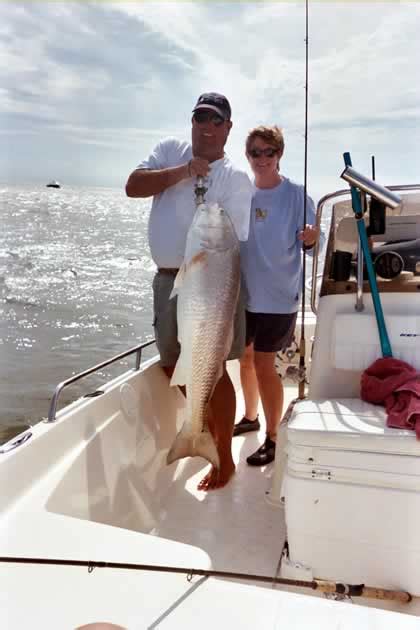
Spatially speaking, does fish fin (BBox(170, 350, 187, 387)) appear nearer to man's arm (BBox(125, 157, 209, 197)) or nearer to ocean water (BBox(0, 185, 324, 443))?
man's arm (BBox(125, 157, 209, 197))

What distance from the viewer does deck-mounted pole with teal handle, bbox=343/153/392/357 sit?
7.37 ft

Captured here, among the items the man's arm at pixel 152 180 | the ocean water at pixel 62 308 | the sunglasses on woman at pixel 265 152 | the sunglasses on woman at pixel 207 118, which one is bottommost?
the ocean water at pixel 62 308

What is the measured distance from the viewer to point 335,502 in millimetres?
1852

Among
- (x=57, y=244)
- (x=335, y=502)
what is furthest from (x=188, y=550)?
(x=57, y=244)

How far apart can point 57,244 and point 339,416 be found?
22349 millimetres

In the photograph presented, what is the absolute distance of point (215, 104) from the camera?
2.54m

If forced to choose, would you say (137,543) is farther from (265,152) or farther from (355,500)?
(265,152)

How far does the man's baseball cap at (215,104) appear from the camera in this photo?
99.3 inches

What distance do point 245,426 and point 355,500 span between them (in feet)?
6.45

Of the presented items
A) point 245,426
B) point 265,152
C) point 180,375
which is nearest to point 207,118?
point 265,152

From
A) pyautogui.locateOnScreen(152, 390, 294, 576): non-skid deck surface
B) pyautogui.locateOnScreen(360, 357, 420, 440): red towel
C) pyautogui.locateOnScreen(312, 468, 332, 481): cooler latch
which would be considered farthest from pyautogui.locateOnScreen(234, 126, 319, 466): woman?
pyautogui.locateOnScreen(312, 468, 332, 481): cooler latch

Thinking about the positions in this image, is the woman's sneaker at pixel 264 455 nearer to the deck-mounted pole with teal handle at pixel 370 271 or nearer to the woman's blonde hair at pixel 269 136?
the deck-mounted pole with teal handle at pixel 370 271

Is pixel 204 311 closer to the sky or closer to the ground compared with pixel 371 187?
closer to the ground

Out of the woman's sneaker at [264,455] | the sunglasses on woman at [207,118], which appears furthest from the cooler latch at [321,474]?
the sunglasses on woman at [207,118]
